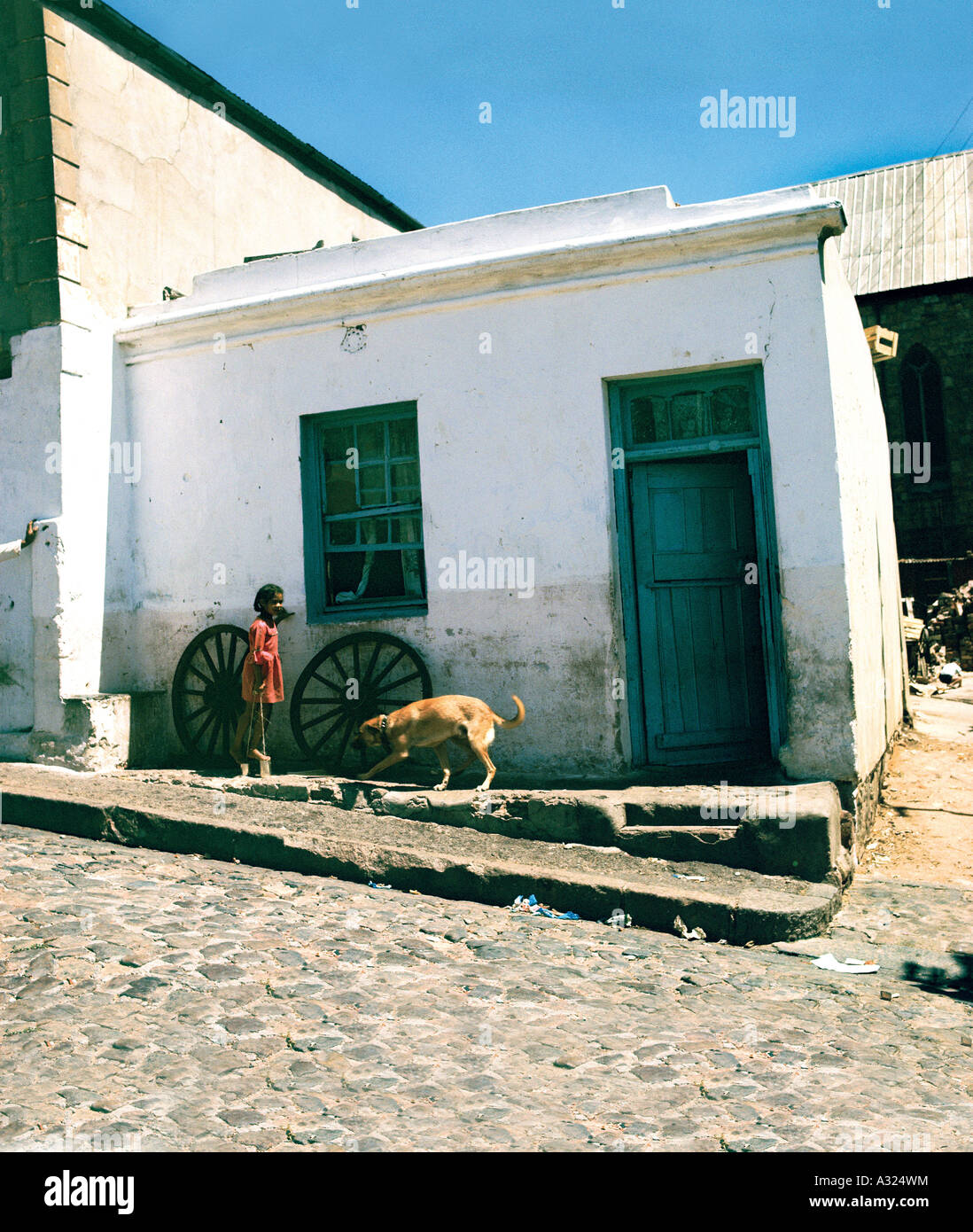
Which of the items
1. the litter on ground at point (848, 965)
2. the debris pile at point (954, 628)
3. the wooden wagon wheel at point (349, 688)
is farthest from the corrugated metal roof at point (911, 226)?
the litter on ground at point (848, 965)

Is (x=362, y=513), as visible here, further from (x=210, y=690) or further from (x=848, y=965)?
(x=848, y=965)

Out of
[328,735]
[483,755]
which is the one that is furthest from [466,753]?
[328,735]

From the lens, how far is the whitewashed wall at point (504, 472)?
6848 mm

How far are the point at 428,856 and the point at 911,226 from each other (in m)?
27.4

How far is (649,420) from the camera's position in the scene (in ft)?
24.6

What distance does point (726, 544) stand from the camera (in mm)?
7664

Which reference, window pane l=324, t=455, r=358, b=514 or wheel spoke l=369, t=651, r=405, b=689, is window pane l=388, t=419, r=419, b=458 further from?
wheel spoke l=369, t=651, r=405, b=689

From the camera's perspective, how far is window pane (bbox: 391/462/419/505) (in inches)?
320

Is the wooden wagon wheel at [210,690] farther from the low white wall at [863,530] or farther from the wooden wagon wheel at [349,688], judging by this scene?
the low white wall at [863,530]

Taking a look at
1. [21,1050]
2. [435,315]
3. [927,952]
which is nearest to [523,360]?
[435,315]

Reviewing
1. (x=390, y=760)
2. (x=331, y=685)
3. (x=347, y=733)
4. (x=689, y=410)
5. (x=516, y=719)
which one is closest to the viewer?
(x=390, y=760)

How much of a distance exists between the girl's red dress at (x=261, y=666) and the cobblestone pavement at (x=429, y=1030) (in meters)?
1.99

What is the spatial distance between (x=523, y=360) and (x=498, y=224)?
1.23 metres
